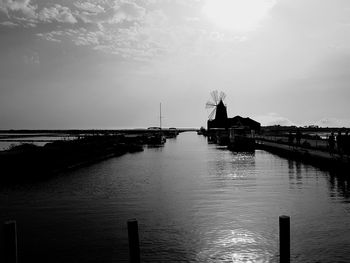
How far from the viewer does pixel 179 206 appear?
21.6 m

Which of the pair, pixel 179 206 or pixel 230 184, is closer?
pixel 179 206

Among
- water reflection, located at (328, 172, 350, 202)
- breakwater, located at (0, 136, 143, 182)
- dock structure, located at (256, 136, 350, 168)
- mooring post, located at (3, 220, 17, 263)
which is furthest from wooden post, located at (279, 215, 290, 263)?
breakwater, located at (0, 136, 143, 182)

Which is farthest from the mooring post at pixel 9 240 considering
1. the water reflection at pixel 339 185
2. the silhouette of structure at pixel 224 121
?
the silhouette of structure at pixel 224 121

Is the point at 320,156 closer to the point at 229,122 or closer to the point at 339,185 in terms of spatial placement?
the point at 339,185

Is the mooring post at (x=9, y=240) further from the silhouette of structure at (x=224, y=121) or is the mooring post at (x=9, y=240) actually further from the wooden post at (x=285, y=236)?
the silhouette of structure at (x=224, y=121)

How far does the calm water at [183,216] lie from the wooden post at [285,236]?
2468mm

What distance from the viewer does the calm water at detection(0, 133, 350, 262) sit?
13.5 metres

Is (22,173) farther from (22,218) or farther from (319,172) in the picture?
(319,172)

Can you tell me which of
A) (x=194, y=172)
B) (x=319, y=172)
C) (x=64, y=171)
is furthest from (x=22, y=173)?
(x=319, y=172)

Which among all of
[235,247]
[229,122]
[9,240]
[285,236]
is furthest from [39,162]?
[229,122]

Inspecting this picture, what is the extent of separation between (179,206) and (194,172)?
57.1 feet

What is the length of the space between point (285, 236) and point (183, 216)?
942 centimetres

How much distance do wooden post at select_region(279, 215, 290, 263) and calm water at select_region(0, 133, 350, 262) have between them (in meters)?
2.47

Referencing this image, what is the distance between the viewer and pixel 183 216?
19031 mm
